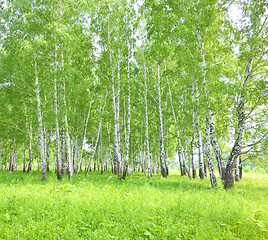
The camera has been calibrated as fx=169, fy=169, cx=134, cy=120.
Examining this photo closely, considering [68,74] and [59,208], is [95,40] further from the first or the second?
[59,208]

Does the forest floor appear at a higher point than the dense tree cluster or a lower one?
lower

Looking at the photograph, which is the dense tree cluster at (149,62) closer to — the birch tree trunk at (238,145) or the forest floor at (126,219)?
the birch tree trunk at (238,145)

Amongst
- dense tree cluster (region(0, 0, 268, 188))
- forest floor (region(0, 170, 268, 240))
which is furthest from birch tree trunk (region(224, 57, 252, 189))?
forest floor (region(0, 170, 268, 240))

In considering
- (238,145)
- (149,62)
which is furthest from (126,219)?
(149,62)

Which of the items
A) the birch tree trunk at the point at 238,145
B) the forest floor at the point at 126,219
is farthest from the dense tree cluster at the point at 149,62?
the forest floor at the point at 126,219

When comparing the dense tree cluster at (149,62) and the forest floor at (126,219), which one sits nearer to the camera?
the forest floor at (126,219)

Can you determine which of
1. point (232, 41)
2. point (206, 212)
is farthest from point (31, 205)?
point (232, 41)

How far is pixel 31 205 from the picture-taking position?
6160 mm

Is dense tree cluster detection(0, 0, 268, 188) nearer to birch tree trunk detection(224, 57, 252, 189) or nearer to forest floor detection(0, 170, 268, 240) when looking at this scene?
birch tree trunk detection(224, 57, 252, 189)

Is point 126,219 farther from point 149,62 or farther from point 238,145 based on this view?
point 149,62

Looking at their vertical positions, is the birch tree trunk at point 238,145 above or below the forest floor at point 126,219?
above

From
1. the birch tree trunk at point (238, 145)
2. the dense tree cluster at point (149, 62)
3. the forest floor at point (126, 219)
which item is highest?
the dense tree cluster at point (149, 62)

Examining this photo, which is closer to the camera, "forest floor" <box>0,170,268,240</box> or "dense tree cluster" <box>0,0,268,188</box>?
"forest floor" <box>0,170,268,240</box>

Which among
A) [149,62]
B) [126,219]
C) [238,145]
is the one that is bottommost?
[126,219]
